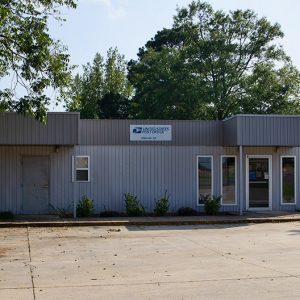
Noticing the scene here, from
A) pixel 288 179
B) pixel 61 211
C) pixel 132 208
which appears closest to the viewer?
pixel 132 208

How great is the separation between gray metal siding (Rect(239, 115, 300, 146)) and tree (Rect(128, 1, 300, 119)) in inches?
846

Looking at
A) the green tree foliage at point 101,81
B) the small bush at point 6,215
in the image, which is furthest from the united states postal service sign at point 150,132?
the green tree foliage at point 101,81

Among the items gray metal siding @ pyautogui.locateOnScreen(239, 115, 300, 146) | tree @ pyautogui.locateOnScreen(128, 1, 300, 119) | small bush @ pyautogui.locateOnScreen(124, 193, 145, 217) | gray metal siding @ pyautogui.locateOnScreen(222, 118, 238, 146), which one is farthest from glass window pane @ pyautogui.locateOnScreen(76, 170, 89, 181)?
tree @ pyautogui.locateOnScreen(128, 1, 300, 119)

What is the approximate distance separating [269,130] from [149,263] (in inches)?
451

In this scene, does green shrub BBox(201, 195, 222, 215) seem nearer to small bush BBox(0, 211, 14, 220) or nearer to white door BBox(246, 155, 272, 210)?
white door BBox(246, 155, 272, 210)

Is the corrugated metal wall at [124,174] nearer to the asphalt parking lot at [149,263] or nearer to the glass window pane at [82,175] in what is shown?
the glass window pane at [82,175]

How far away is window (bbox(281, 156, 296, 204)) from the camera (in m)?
23.8

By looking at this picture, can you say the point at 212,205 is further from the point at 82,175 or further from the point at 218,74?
the point at 218,74

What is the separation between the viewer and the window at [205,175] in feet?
76.4

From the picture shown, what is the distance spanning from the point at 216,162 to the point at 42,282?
47.6ft

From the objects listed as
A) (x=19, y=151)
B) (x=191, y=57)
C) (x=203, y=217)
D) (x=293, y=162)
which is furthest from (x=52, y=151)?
(x=191, y=57)

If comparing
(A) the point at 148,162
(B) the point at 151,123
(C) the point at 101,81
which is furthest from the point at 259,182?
(C) the point at 101,81

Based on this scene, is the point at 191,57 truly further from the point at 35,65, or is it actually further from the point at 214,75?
the point at 35,65

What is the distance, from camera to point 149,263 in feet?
38.4
